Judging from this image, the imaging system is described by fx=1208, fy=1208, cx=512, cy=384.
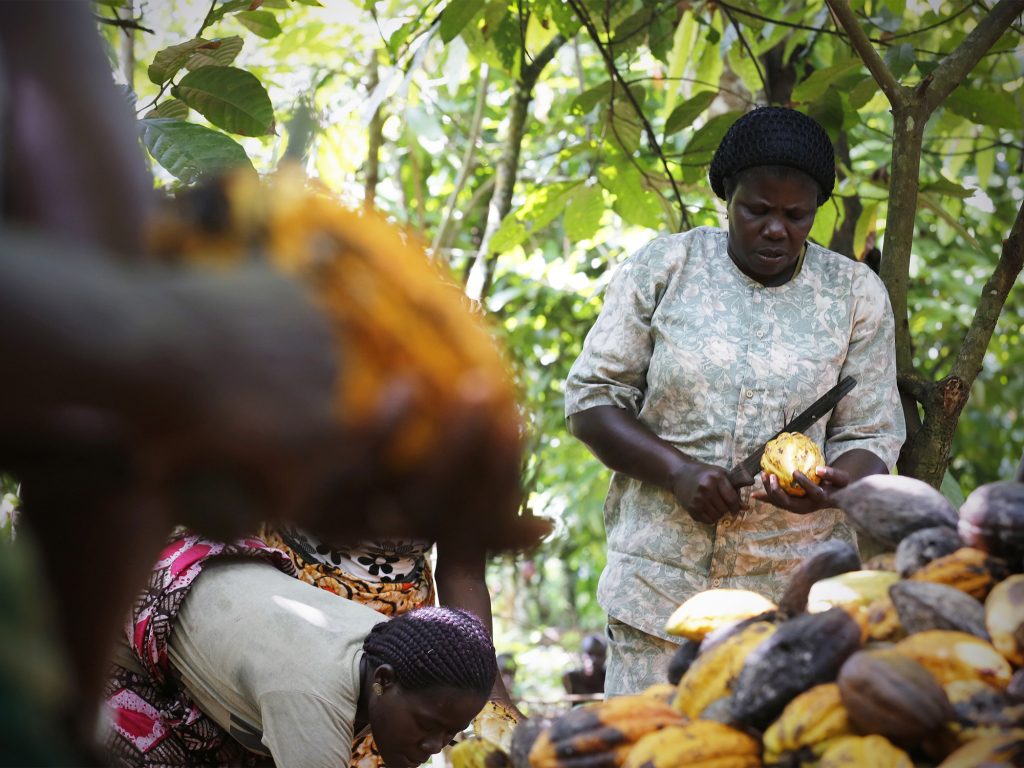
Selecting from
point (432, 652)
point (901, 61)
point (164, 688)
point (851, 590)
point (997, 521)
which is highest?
point (901, 61)

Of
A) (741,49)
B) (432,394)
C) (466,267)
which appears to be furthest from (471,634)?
(466,267)

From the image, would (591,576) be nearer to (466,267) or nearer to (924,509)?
(466,267)

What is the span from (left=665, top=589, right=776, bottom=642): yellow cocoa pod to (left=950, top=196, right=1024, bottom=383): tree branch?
47.6 inches

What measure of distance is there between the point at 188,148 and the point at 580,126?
2.98 metres

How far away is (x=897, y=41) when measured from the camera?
3.21 metres

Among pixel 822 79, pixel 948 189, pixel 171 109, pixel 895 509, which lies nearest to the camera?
pixel 895 509

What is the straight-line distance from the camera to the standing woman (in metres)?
2.30

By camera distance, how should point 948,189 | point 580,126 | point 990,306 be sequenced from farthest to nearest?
point 580,126 < point 948,189 < point 990,306

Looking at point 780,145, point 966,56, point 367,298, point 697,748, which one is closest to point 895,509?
point 697,748

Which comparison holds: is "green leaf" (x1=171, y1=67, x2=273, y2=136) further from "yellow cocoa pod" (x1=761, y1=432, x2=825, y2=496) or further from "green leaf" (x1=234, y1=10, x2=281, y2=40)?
"yellow cocoa pod" (x1=761, y1=432, x2=825, y2=496)

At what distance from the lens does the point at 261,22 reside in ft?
8.03

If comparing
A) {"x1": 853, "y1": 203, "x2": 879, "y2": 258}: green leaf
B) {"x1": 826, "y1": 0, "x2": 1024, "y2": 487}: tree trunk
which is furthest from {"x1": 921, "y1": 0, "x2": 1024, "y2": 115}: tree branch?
{"x1": 853, "y1": 203, "x2": 879, "y2": 258}: green leaf

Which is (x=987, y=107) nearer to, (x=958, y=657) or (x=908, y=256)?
(x=908, y=256)

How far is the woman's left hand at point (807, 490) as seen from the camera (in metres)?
2.02
